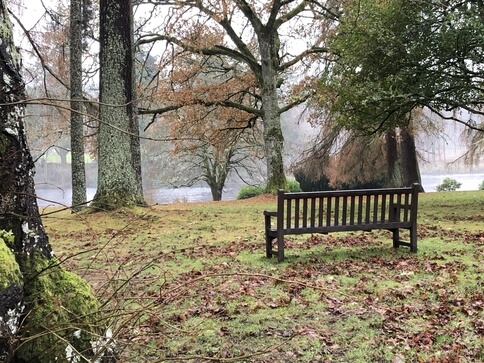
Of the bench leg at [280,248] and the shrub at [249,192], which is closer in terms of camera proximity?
the bench leg at [280,248]

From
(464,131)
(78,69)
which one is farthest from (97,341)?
(464,131)

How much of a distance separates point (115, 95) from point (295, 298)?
6.95 meters

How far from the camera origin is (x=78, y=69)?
12.6 metres

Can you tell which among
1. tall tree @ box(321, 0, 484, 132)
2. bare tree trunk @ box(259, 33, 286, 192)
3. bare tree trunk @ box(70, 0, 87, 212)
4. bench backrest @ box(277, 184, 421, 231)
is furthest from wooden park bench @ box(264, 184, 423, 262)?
bare tree trunk @ box(259, 33, 286, 192)

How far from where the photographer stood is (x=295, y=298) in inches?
166

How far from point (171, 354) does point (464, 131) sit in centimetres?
2014

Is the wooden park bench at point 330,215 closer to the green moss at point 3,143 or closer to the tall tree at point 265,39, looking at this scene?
the green moss at point 3,143

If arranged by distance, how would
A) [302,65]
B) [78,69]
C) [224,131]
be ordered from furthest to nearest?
[224,131] < [302,65] < [78,69]

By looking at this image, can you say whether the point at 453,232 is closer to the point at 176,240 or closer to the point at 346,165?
the point at 176,240

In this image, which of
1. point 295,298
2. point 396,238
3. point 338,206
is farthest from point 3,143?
point 396,238

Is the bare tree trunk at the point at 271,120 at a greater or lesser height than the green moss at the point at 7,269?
greater

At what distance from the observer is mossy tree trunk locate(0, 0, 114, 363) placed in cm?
203

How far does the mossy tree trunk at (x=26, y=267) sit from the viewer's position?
203 centimetres

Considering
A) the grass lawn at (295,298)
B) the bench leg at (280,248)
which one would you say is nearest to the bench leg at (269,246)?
the grass lawn at (295,298)
